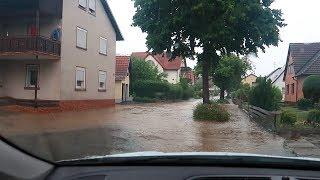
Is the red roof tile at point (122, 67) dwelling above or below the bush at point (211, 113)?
above

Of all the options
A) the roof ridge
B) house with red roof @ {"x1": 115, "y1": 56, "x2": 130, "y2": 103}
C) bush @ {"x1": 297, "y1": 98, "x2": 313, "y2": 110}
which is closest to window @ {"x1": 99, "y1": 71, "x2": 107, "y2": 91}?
house with red roof @ {"x1": 115, "y1": 56, "x2": 130, "y2": 103}

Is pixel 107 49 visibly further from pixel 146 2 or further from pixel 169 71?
pixel 169 71

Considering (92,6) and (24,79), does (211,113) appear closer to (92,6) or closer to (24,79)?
(24,79)

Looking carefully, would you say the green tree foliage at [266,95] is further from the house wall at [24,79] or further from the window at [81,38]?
the window at [81,38]

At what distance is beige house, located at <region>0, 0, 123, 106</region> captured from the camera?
26859mm

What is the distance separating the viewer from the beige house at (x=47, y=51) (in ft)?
88.1

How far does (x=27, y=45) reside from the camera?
86.3 ft

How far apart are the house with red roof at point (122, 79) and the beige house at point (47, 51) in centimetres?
1318

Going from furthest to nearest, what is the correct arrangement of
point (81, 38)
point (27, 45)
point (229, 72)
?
point (229, 72) → point (81, 38) → point (27, 45)

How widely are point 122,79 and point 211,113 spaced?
23.9 metres

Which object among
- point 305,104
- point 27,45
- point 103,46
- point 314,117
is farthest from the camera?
point 305,104

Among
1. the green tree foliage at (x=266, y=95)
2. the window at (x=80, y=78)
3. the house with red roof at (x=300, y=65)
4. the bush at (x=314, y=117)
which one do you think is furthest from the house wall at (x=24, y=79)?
the house with red roof at (x=300, y=65)

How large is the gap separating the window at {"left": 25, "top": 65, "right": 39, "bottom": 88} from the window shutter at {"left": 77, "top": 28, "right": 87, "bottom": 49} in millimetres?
3503

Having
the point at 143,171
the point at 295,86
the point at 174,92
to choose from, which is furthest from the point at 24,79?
the point at 174,92
